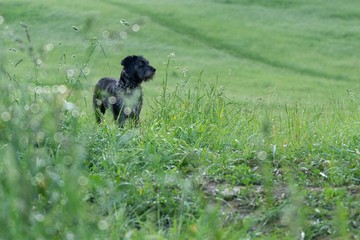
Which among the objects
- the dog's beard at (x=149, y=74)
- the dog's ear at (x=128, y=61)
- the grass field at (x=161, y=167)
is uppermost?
the grass field at (x=161, y=167)

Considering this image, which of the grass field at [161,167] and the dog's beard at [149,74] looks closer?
the grass field at [161,167]

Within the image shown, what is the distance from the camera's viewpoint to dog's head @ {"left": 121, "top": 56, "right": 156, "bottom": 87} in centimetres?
1305

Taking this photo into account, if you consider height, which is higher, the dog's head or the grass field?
the grass field

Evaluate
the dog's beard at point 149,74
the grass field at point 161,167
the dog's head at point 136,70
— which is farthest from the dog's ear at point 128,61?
the grass field at point 161,167

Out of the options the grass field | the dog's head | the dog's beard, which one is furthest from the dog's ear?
the grass field

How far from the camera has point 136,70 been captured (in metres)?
13.1

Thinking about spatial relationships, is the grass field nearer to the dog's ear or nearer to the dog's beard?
the dog's beard

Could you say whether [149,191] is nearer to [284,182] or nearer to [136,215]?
[136,215]

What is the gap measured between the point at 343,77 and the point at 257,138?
21801mm

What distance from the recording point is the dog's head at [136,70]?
514 inches

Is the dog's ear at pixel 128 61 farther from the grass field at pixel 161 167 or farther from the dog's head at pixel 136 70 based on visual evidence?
the grass field at pixel 161 167

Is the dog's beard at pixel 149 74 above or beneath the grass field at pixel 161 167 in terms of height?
beneath

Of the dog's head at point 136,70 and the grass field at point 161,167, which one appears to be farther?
the dog's head at point 136,70

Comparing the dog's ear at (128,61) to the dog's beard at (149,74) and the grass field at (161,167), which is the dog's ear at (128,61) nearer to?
the dog's beard at (149,74)
